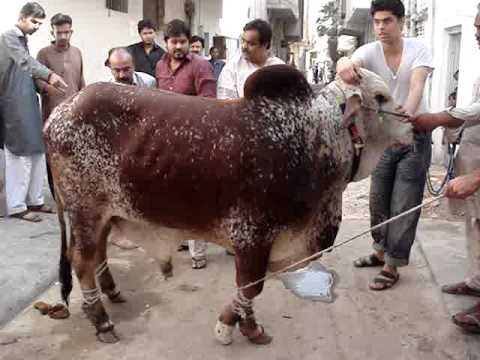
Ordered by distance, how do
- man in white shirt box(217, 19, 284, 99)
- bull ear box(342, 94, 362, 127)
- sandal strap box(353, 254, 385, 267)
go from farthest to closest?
sandal strap box(353, 254, 385, 267) → man in white shirt box(217, 19, 284, 99) → bull ear box(342, 94, 362, 127)

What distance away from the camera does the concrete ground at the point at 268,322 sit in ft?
11.6

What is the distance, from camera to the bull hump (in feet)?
10.6

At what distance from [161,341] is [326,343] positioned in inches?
36.8

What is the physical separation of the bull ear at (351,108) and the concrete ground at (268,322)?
4.18 feet

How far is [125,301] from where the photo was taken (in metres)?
4.25

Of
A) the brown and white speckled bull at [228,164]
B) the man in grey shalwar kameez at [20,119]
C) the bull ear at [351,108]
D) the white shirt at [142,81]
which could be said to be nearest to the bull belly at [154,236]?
the brown and white speckled bull at [228,164]

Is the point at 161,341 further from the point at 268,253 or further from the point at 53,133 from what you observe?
the point at 53,133

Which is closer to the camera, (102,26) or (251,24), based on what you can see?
(251,24)

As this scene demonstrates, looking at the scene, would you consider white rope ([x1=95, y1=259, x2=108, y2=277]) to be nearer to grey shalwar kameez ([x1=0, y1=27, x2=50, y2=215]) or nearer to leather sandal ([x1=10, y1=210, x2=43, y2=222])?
leather sandal ([x1=10, y1=210, x2=43, y2=222])

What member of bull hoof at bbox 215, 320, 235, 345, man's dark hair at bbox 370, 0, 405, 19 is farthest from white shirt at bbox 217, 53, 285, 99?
bull hoof at bbox 215, 320, 235, 345

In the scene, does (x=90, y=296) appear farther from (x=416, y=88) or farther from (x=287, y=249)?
(x=416, y=88)

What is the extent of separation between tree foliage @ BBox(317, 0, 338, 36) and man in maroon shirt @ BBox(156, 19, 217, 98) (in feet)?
143

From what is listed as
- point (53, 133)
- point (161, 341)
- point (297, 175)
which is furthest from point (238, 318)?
point (53, 133)

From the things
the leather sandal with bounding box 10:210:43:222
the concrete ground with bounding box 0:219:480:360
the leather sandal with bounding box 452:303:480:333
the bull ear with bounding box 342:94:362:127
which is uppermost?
the bull ear with bounding box 342:94:362:127
